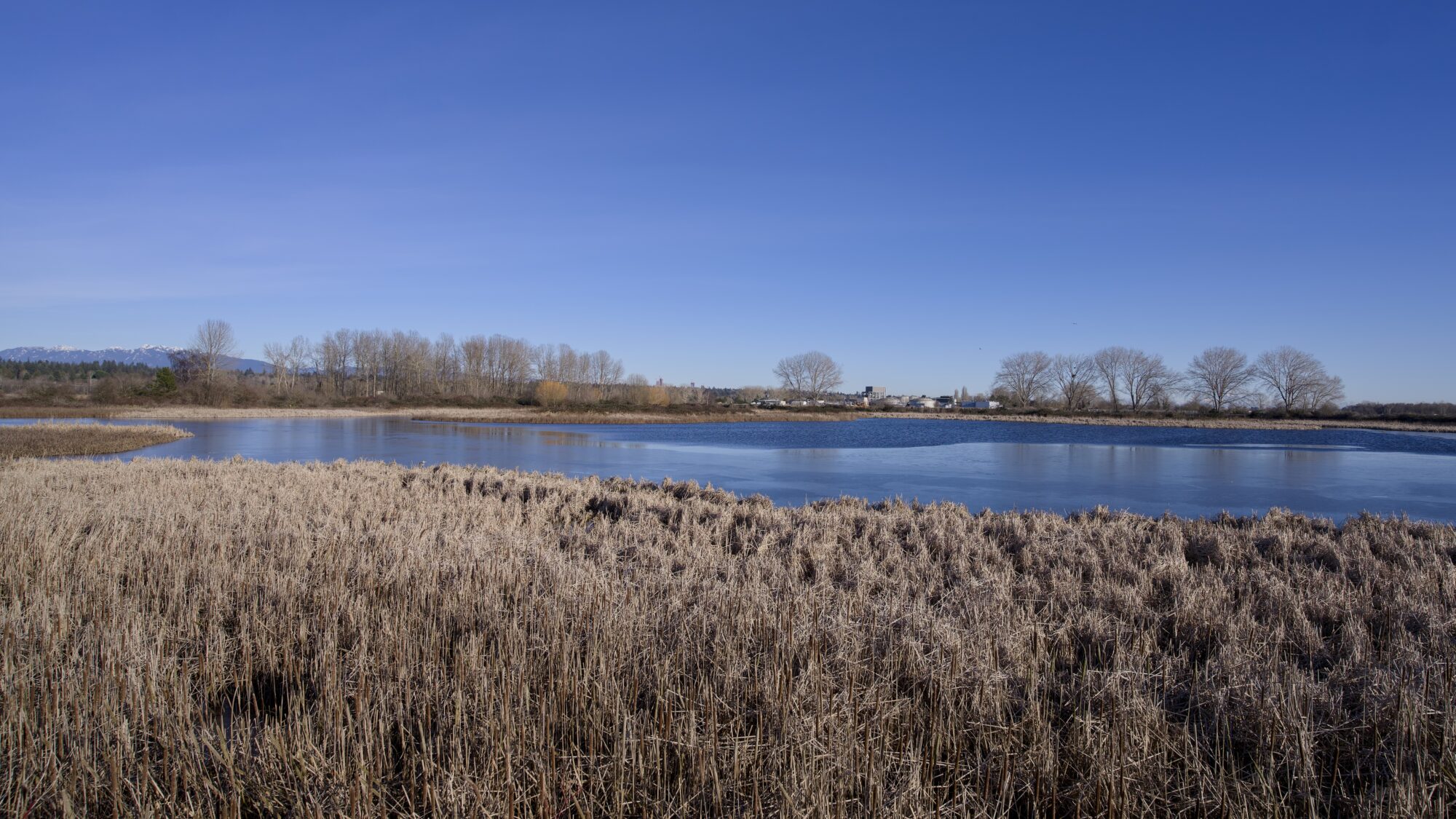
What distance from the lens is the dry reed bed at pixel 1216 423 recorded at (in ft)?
193

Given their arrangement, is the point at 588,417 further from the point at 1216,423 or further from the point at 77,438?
the point at 1216,423

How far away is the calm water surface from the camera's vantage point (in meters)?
16.2

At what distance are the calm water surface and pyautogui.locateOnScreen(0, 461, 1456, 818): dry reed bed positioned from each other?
8653 millimetres

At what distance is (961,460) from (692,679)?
2398 cm

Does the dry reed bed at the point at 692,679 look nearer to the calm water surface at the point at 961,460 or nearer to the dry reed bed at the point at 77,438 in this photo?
the calm water surface at the point at 961,460

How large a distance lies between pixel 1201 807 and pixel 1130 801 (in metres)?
0.28

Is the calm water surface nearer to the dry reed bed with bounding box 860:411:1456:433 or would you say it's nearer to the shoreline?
the shoreline

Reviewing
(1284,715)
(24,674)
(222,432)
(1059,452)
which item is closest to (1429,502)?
(1059,452)

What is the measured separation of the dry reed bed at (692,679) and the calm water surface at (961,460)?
865cm

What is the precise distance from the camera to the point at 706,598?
17.7 feet

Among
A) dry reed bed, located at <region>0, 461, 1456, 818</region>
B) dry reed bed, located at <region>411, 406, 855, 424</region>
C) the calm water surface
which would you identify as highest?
dry reed bed, located at <region>411, 406, 855, 424</region>

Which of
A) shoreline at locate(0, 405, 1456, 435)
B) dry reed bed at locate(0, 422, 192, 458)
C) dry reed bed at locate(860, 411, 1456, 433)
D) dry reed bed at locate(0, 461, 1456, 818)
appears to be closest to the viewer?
dry reed bed at locate(0, 461, 1456, 818)

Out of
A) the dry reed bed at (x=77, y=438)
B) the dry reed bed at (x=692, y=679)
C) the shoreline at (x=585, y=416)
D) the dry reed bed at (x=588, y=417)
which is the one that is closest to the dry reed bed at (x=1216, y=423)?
the shoreline at (x=585, y=416)

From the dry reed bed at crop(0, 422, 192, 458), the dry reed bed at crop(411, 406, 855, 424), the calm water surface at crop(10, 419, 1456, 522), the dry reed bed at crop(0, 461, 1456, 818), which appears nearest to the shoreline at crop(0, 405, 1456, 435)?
the dry reed bed at crop(411, 406, 855, 424)
